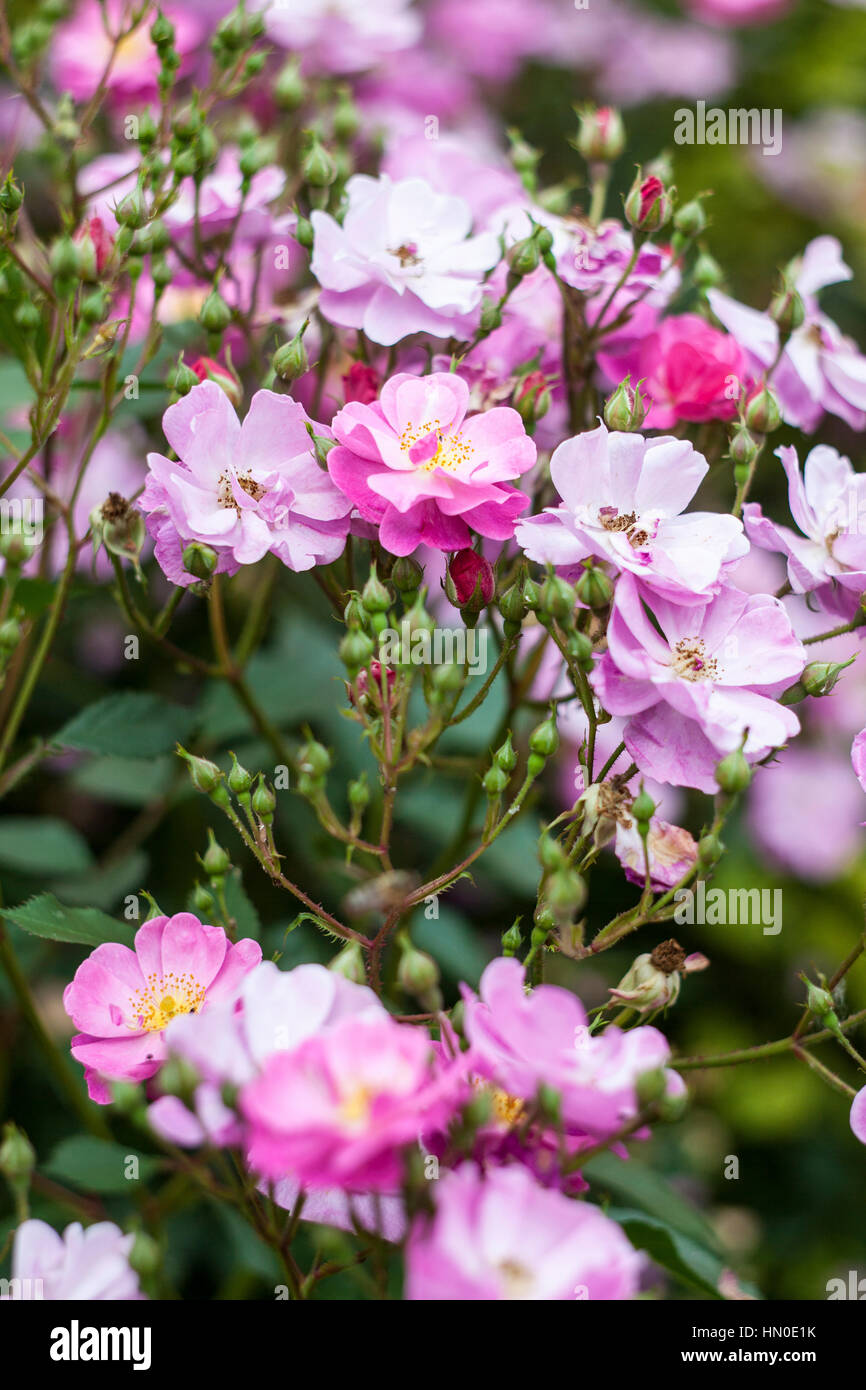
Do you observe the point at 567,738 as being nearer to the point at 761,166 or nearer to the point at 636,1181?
the point at 636,1181

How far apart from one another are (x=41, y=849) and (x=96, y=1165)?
1.32ft

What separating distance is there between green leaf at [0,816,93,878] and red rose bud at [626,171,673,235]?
926 mm

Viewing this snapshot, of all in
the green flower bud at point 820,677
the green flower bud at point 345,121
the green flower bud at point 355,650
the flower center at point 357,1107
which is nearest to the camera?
the flower center at point 357,1107

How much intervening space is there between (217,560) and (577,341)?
0.44 meters

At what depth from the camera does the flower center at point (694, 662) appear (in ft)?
2.98

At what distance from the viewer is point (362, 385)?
108 centimetres

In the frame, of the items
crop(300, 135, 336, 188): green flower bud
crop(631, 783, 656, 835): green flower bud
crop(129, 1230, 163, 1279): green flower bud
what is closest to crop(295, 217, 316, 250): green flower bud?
crop(300, 135, 336, 188): green flower bud

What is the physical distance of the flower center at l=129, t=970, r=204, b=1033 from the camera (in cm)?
90

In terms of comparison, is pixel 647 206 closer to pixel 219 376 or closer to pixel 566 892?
pixel 219 376

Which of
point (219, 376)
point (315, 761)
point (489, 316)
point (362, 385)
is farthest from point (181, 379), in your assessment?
point (315, 761)

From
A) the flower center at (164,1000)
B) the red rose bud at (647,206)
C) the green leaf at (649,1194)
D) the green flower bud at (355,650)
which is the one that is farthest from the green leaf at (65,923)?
the red rose bud at (647,206)

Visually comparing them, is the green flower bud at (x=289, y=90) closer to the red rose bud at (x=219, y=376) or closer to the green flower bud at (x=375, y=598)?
the red rose bud at (x=219, y=376)

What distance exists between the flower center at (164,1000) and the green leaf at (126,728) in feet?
1.08
